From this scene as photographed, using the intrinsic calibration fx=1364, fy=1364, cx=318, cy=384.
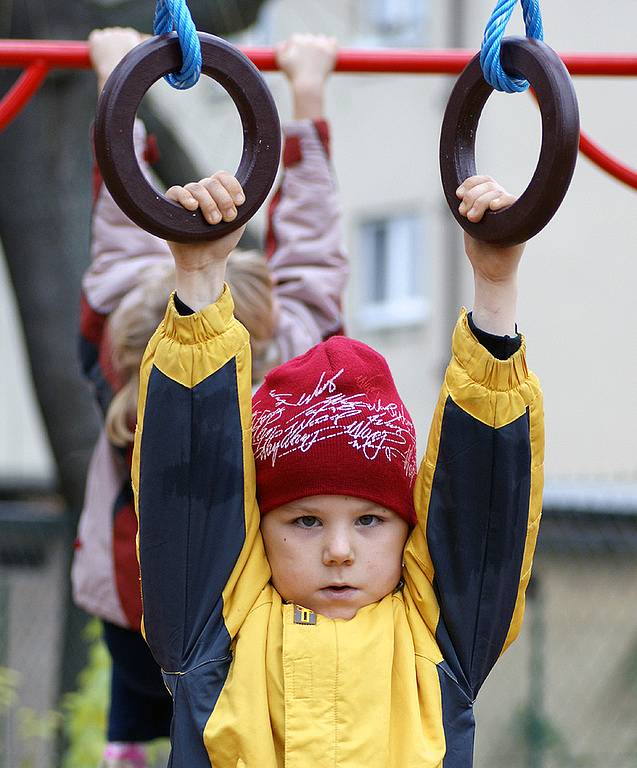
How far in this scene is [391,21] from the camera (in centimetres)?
970

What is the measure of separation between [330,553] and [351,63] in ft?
4.52

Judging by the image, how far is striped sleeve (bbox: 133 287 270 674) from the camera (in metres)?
1.62

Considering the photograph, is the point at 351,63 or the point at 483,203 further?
the point at 351,63

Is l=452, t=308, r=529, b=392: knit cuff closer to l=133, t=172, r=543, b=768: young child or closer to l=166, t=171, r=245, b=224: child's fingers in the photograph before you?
l=133, t=172, r=543, b=768: young child

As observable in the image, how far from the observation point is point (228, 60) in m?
1.64

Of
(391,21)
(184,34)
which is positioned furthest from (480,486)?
(391,21)

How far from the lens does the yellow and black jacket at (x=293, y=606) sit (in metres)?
1.62

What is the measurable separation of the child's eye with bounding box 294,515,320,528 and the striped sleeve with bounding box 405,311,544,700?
0.13 meters

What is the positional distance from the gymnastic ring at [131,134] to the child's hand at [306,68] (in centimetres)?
104

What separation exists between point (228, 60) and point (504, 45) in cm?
33

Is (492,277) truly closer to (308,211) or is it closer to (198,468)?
(198,468)

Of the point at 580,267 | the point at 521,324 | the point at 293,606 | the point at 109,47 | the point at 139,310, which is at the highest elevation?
the point at 580,267

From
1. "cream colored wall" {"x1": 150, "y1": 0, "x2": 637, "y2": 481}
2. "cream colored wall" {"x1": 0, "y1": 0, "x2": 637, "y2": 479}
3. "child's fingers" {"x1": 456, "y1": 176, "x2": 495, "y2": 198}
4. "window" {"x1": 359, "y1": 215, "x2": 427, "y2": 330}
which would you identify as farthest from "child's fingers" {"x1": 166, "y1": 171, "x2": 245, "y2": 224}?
"window" {"x1": 359, "y1": 215, "x2": 427, "y2": 330}

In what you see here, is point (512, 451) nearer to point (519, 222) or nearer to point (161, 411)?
point (519, 222)
